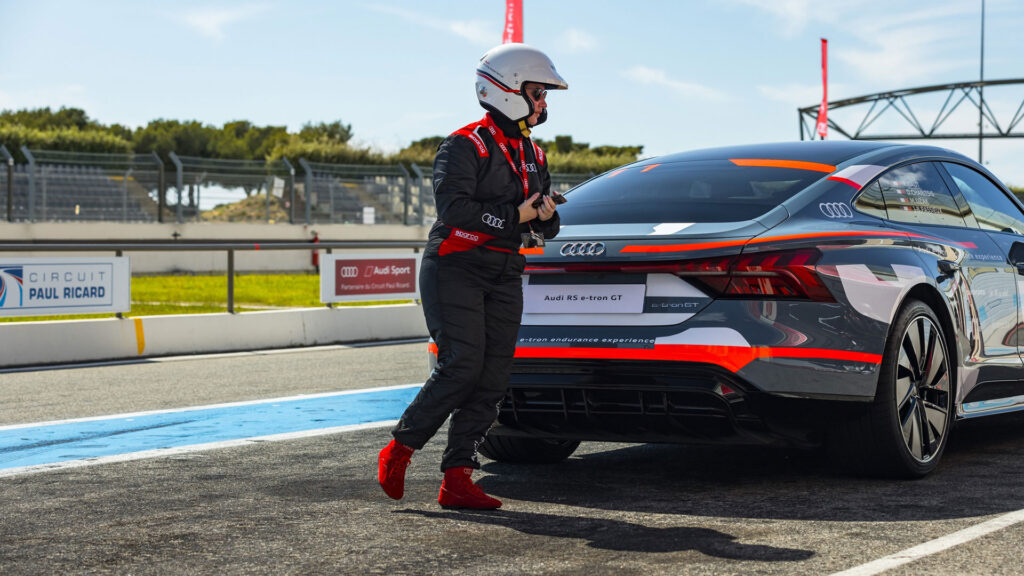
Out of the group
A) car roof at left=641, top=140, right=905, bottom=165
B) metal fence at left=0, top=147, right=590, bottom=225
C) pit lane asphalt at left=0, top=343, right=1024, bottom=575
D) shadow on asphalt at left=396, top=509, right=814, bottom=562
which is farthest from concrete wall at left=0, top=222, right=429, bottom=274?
shadow on asphalt at left=396, top=509, right=814, bottom=562

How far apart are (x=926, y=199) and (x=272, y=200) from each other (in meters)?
30.0

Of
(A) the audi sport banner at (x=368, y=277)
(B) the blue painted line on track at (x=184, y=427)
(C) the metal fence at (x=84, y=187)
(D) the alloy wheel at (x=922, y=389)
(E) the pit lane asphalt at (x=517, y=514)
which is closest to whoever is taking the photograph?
(E) the pit lane asphalt at (x=517, y=514)

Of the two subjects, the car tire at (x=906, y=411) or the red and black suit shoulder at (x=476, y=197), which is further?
the car tire at (x=906, y=411)

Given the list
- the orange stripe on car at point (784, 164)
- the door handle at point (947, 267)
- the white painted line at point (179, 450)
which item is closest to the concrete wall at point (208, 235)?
the white painted line at point (179, 450)

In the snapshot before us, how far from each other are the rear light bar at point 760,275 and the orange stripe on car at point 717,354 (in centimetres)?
21

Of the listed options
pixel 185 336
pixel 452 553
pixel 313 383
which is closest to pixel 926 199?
pixel 452 553

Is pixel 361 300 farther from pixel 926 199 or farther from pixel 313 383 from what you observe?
pixel 926 199

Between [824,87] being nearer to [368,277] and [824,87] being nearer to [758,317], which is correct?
[368,277]

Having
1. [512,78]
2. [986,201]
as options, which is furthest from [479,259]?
[986,201]

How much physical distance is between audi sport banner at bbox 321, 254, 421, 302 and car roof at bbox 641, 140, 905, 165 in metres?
8.28

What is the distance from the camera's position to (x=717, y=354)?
16.4ft

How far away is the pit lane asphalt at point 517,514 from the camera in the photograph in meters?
4.18

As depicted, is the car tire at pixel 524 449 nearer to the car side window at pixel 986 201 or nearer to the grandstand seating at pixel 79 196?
the car side window at pixel 986 201

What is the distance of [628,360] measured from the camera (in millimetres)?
5129
